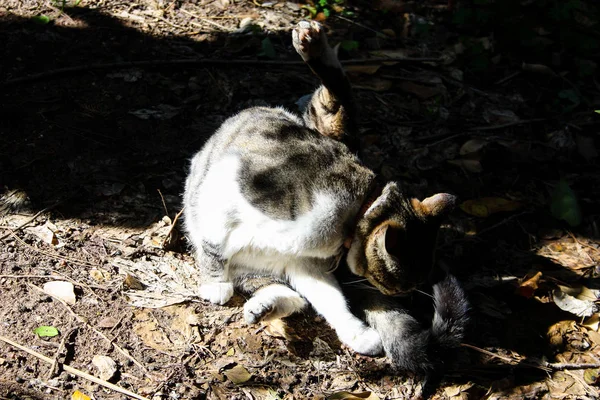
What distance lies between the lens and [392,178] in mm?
4500

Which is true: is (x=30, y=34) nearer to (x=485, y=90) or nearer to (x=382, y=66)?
(x=382, y=66)

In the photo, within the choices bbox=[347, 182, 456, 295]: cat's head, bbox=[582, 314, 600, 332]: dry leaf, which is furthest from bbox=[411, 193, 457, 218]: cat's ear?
bbox=[582, 314, 600, 332]: dry leaf

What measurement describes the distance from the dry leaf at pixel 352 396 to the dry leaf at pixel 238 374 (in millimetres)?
440

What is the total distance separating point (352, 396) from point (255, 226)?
1019 millimetres

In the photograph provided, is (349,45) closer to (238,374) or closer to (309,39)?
(309,39)

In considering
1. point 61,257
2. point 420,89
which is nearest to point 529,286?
point 420,89

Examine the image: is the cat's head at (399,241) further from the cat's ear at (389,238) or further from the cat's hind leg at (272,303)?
the cat's hind leg at (272,303)

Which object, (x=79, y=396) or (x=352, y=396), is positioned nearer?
(x=79, y=396)

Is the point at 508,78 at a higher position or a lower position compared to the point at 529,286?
higher

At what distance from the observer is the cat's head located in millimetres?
3244

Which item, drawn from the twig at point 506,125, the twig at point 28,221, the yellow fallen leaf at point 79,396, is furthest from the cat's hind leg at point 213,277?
the twig at point 506,125

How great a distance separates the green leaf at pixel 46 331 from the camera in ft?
10.2

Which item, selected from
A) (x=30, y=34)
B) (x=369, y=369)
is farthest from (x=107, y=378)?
(x=30, y=34)

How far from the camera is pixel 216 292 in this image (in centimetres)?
353
